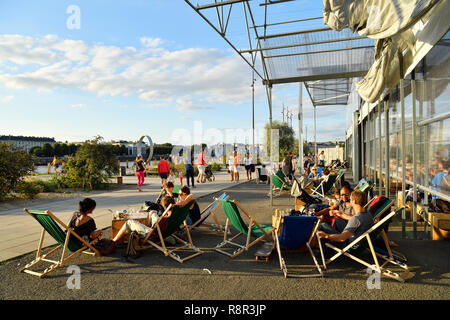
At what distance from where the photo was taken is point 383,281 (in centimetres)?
354

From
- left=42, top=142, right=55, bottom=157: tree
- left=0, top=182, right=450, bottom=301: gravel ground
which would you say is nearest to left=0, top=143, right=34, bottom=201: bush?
left=0, top=182, right=450, bottom=301: gravel ground

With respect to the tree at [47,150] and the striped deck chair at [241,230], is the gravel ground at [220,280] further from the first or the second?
the tree at [47,150]

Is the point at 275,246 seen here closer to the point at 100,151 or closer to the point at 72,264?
the point at 72,264

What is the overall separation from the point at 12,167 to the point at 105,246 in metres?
7.09

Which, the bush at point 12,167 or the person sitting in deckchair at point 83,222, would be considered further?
the bush at point 12,167

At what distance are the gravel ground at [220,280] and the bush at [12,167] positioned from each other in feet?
20.7

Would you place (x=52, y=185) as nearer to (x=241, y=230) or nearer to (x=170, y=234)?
(x=170, y=234)

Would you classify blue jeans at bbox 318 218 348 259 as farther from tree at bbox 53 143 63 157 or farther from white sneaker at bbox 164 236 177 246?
tree at bbox 53 143 63 157

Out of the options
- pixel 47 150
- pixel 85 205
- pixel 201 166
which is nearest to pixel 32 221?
pixel 85 205

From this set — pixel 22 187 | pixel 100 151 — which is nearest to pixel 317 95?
pixel 100 151

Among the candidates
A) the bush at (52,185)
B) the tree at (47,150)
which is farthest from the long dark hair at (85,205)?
the tree at (47,150)

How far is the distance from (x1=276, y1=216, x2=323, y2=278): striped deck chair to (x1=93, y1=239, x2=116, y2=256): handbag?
2.46 m

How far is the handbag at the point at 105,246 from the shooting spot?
14.8 ft
